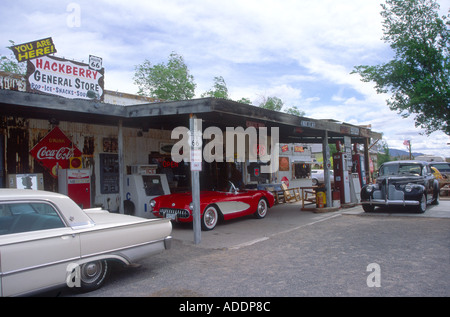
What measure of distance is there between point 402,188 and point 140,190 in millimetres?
7885

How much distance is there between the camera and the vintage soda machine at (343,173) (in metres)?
12.7

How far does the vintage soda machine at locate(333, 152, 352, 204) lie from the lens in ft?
41.6

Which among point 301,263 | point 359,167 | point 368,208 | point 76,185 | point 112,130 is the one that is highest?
point 112,130

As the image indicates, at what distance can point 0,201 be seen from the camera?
12.3 feet

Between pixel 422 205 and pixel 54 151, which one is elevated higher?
pixel 54 151

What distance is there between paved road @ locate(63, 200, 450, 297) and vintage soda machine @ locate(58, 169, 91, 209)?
2.70m

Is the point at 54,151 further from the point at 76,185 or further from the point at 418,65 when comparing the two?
the point at 418,65

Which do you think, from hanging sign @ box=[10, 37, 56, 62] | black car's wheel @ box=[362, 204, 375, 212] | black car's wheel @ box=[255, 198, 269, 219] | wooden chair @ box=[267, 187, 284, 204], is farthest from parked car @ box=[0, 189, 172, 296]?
wooden chair @ box=[267, 187, 284, 204]

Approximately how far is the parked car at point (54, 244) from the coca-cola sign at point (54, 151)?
16.8 ft

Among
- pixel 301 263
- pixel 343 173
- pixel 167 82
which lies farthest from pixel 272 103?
pixel 301 263

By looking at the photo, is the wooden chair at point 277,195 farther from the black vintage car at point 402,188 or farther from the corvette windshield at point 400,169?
the corvette windshield at point 400,169

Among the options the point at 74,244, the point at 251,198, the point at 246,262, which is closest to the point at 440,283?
the point at 246,262

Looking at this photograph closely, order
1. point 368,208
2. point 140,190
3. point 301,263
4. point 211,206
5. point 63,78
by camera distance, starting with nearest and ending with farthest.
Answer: point 301,263, point 211,206, point 140,190, point 368,208, point 63,78

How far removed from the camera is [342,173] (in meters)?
12.7
